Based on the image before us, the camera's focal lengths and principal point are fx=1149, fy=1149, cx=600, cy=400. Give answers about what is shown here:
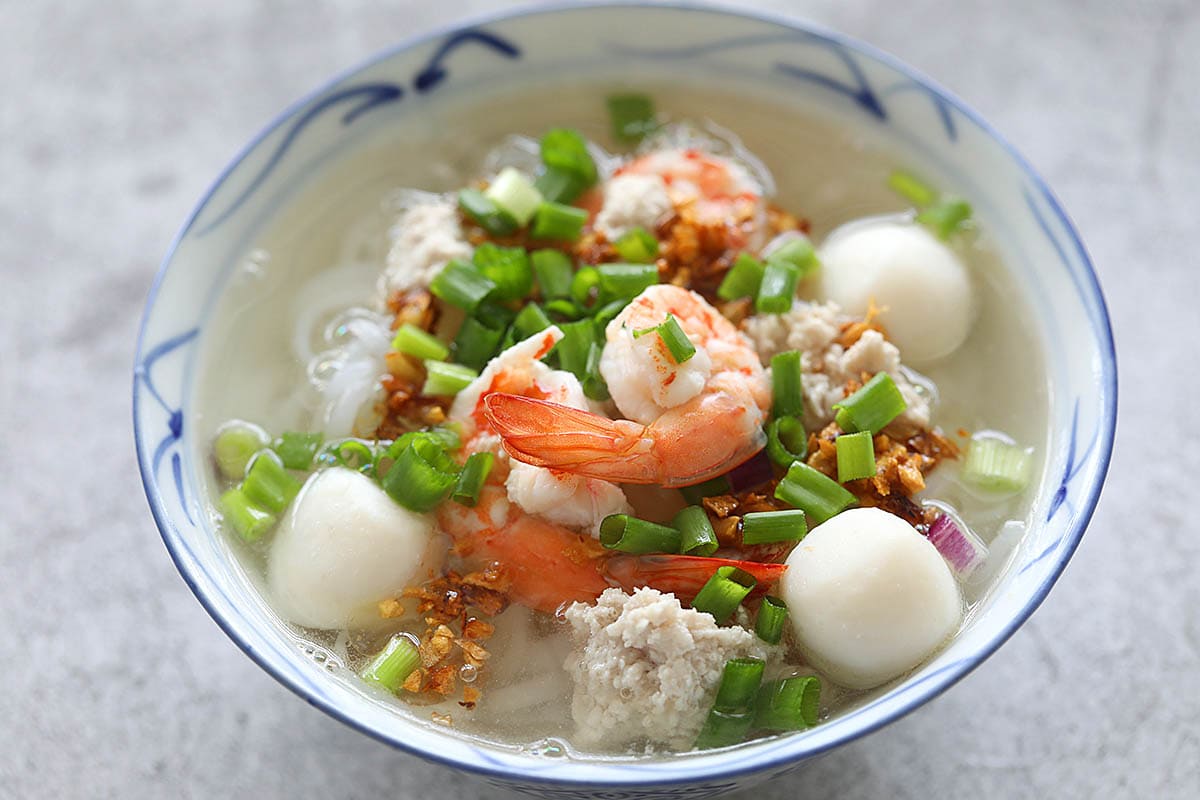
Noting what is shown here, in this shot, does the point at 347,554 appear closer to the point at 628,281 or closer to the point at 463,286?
the point at 463,286

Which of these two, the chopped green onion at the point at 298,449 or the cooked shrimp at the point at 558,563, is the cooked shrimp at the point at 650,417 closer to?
the cooked shrimp at the point at 558,563

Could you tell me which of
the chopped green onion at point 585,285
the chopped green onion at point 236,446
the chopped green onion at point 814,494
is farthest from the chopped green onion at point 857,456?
the chopped green onion at point 236,446

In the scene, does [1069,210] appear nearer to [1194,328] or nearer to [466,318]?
[1194,328]

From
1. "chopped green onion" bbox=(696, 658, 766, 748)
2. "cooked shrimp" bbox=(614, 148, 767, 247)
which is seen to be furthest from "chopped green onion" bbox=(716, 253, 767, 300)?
"chopped green onion" bbox=(696, 658, 766, 748)

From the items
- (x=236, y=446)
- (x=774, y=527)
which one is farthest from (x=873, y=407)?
(x=236, y=446)

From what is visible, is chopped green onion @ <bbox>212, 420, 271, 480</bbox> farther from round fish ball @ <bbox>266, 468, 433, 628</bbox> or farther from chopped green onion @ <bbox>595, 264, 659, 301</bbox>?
chopped green onion @ <bbox>595, 264, 659, 301</bbox>

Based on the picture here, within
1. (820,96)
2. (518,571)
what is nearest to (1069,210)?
(820,96)
